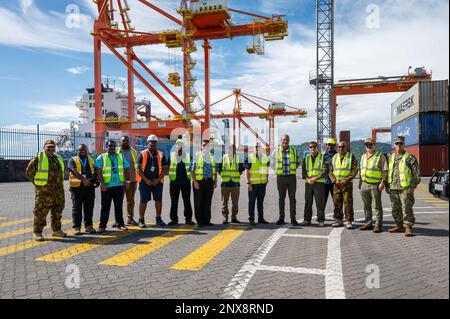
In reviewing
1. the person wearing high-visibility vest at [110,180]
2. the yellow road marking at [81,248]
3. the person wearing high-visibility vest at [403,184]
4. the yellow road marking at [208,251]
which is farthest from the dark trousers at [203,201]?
the person wearing high-visibility vest at [403,184]

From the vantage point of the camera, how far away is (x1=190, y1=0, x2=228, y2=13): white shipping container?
3206 cm

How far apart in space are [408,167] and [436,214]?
356 centimetres

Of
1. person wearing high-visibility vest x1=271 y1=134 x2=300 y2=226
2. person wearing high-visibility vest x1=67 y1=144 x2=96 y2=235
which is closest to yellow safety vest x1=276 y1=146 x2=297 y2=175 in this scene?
person wearing high-visibility vest x1=271 y1=134 x2=300 y2=226

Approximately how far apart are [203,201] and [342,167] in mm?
3213

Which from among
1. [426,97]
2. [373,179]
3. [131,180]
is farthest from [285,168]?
[426,97]

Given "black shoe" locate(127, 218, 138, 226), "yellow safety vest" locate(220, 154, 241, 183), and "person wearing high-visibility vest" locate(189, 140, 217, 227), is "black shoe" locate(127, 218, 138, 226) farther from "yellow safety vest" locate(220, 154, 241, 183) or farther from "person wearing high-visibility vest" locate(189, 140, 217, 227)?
"yellow safety vest" locate(220, 154, 241, 183)

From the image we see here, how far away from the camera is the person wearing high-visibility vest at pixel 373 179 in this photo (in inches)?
281

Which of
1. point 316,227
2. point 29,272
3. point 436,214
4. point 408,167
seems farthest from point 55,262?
point 436,214

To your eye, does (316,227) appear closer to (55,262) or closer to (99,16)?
(55,262)

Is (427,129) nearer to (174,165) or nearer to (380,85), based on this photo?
(380,85)

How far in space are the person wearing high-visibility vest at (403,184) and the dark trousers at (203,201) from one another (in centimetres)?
388

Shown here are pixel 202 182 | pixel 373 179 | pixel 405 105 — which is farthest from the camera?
pixel 405 105

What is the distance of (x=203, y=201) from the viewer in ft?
26.7

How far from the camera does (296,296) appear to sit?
3.83m
